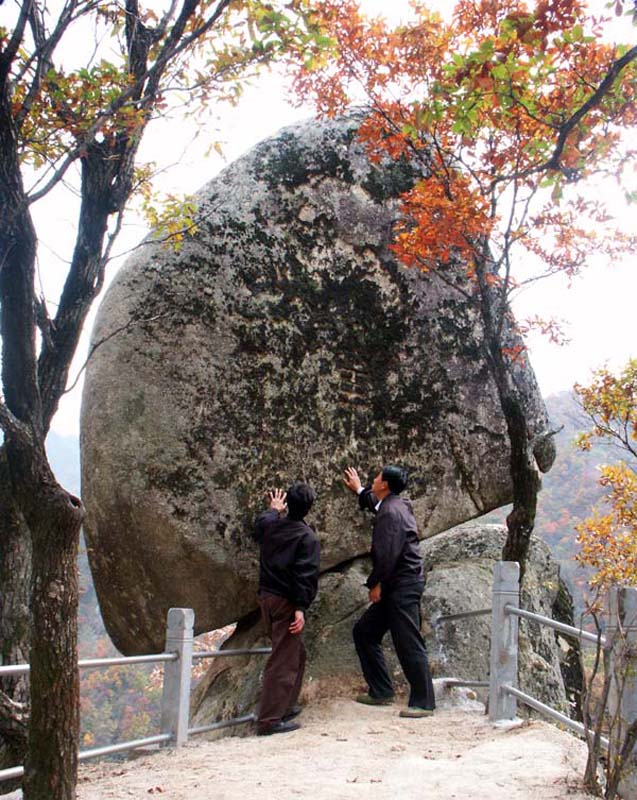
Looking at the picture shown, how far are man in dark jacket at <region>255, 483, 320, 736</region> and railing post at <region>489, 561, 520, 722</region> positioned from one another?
138 centimetres

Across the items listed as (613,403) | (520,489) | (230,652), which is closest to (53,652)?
(230,652)

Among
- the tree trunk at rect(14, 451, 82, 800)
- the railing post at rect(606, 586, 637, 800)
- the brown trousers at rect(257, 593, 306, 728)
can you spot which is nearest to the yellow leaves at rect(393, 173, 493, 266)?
the brown trousers at rect(257, 593, 306, 728)

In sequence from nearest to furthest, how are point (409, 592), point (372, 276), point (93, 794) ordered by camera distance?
point (93, 794)
point (409, 592)
point (372, 276)

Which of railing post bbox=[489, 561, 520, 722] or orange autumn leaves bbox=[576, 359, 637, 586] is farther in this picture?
orange autumn leaves bbox=[576, 359, 637, 586]

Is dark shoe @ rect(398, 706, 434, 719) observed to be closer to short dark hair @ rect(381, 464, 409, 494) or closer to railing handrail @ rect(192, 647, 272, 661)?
railing handrail @ rect(192, 647, 272, 661)

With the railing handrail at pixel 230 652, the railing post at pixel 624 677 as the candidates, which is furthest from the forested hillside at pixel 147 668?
the railing post at pixel 624 677

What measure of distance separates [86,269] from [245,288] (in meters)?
3.28

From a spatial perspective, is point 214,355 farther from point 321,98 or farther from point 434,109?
point 434,109

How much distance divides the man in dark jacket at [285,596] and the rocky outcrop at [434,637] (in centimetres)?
85

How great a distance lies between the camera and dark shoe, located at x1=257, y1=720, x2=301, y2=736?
603 cm

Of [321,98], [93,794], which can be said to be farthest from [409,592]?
[321,98]

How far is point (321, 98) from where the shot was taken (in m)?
7.82

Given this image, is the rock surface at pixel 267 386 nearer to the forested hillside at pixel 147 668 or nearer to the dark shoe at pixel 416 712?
the dark shoe at pixel 416 712

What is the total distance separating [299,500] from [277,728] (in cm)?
169
